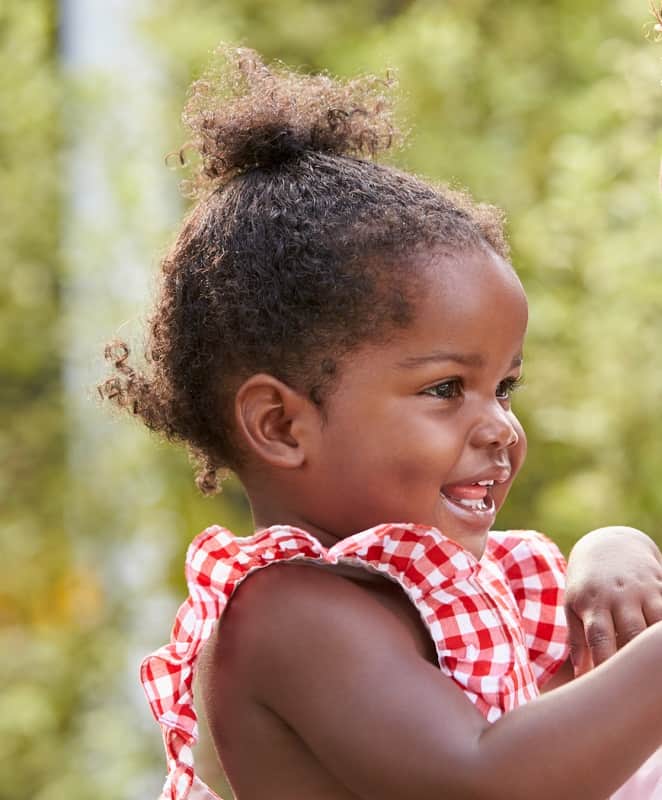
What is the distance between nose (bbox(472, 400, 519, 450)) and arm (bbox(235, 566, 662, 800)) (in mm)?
235

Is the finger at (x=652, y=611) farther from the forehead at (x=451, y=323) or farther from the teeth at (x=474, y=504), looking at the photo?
the forehead at (x=451, y=323)

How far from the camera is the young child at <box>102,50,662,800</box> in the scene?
1.50 m

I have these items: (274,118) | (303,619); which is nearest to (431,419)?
(303,619)

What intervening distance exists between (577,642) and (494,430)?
34cm

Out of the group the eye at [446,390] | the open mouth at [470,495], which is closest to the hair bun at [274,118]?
the eye at [446,390]

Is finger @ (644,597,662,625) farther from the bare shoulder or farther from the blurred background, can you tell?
the blurred background

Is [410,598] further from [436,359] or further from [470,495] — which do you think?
[436,359]

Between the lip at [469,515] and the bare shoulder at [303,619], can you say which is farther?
the lip at [469,515]

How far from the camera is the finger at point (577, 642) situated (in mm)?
1834

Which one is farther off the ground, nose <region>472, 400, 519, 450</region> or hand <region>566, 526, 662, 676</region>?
nose <region>472, 400, 519, 450</region>

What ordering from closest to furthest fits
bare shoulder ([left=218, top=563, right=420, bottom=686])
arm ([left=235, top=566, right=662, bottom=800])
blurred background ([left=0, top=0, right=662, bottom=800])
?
1. arm ([left=235, top=566, right=662, bottom=800])
2. bare shoulder ([left=218, top=563, right=420, bottom=686])
3. blurred background ([left=0, top=0, right=662, bottom=800])

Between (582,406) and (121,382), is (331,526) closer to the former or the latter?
(121,382)

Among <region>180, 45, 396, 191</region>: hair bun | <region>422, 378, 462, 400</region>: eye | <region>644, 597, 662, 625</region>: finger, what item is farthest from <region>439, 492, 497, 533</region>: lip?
<region>180, 45, 396, 191</region>: hair bun

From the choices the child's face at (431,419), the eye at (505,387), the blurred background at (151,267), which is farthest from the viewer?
the blurred background at (151,267)
